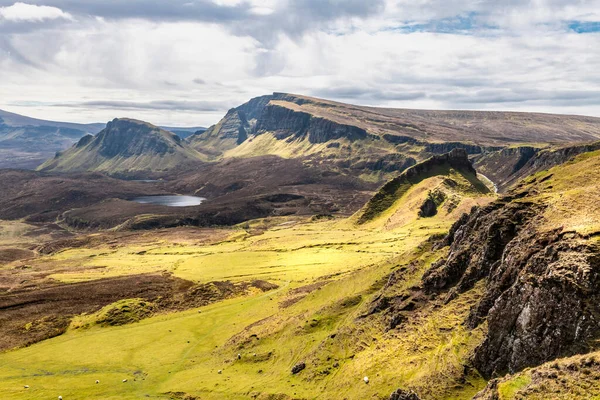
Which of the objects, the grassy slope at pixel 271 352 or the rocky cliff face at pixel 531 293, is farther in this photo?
the grassy slope at pixel 271 352

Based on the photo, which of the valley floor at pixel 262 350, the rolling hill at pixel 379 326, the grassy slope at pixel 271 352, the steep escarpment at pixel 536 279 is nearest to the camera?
the steep escarpment at pixel 536 279

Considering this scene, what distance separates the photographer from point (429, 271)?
67.0m

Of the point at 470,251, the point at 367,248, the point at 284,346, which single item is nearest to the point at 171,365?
the point at 284,346

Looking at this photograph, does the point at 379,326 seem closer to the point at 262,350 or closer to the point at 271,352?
the point at 271,352

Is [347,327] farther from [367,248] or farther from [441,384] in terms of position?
[367,248]

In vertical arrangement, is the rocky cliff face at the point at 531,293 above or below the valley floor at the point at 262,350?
above

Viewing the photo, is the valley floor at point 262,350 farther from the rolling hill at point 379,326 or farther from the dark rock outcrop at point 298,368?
the dark rock outcrop at point 298,368

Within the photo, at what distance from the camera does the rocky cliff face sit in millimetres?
37500

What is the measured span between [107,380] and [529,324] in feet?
227

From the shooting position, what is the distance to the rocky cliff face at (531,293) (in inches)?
1476

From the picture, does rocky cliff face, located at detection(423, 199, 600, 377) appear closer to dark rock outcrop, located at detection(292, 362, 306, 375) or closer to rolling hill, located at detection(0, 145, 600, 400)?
rolling hill, located at detection(0, 145, 600, 400)

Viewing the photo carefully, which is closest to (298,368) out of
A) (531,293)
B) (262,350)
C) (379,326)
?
(379,326)

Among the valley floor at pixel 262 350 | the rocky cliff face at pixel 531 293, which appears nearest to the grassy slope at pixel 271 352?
the valley floor at pixel 262 350

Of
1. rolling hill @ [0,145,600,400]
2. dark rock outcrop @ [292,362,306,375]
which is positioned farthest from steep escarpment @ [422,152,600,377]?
dark rock outcrop @ [292,362,306,375]
